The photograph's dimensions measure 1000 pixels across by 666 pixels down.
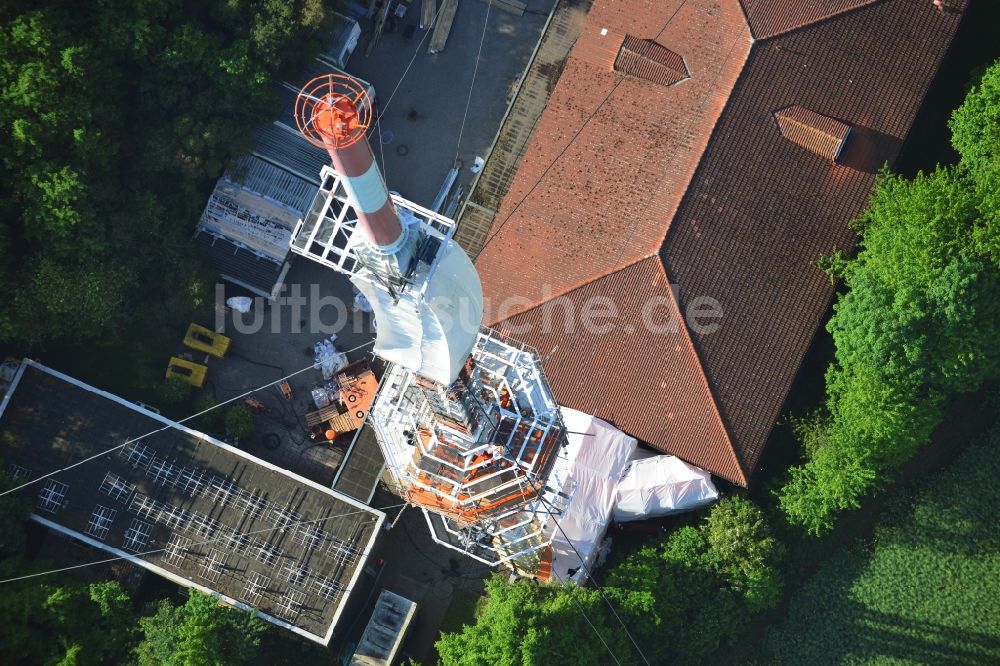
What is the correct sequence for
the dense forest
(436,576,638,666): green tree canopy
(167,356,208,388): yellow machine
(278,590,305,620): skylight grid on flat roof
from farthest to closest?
(167,356,208,388): yellow machine → (278,590,305,620): skylight grid on flat roof → the dense forest → (436,576,638,666): green tree canopy

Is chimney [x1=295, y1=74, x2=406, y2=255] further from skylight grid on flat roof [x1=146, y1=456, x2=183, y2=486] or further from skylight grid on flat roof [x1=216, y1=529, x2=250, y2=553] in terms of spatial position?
skylight grid on flat roof [x1=146, y1=456, x2=183, y2=486]

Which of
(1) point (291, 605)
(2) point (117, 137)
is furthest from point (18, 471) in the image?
(2) point (117, 137)

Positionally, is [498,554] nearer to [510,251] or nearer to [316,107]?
[510,251]

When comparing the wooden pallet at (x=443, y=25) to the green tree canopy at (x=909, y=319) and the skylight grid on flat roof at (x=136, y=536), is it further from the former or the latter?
the skylight grid on flat roof at (x=136, y=536)

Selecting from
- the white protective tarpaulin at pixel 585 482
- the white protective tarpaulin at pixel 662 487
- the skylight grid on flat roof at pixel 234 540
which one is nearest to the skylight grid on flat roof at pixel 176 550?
the skylight grid on flat roof at pixel 234 540

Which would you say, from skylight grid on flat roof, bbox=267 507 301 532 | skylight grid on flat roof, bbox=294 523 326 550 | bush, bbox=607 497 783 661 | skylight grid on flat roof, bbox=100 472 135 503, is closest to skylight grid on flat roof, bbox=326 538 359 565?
skylight grid on flat roof, bbox=294 523 326 550

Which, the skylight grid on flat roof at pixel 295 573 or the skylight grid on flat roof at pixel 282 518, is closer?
the skylight grid on flat roof at pixel 295 573
